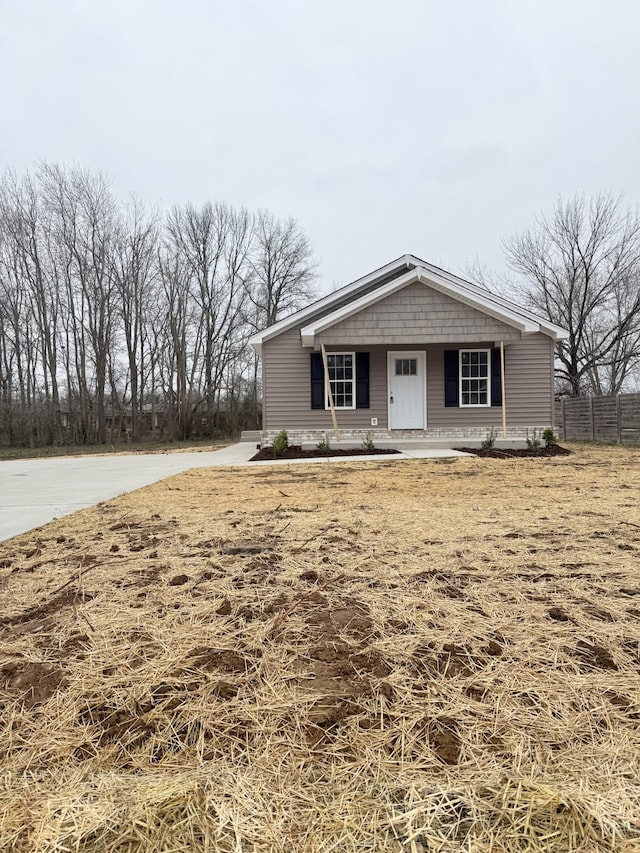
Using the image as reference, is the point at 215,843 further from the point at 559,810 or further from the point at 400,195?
the point at 400,195

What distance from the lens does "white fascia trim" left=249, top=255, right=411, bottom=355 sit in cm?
1223

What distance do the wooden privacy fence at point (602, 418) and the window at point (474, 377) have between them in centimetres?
261

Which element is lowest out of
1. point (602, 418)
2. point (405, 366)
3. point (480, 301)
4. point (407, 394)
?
point (602, 418)

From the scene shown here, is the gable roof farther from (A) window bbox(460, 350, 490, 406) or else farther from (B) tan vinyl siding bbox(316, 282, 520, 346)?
(A) window bbox(460, 350, 490, 406)

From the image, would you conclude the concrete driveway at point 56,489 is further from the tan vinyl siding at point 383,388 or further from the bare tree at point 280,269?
the bare tree at point 280,269

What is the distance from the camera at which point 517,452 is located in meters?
10.3

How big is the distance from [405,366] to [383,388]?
34.1 inches

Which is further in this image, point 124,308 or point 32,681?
point 124,308

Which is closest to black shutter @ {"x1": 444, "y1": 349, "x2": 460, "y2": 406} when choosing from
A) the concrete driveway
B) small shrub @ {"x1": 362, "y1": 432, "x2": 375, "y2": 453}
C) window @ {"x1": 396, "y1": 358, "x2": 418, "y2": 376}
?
window @ {"x1": 396, "y1": 358, "x2": 418, "y2": 376}

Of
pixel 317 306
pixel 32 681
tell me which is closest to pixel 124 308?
pixel 317 306

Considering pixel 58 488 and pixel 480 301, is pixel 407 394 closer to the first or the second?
pixel 480 301

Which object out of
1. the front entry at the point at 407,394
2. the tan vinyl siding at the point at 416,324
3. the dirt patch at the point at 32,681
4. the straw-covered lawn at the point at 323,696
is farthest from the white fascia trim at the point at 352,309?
the dirt patch at the point at 32,681

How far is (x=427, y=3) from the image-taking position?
473 inches

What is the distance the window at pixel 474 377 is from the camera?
12.3 metres
